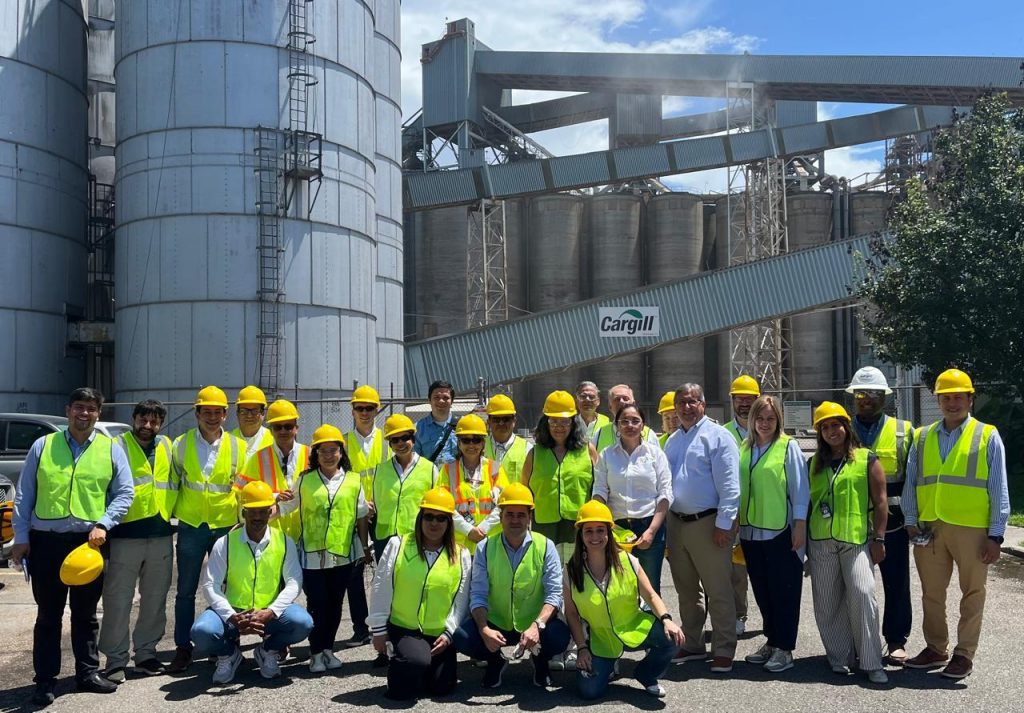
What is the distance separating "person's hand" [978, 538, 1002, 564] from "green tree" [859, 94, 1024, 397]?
10129 mm

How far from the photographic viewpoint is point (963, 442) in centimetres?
616

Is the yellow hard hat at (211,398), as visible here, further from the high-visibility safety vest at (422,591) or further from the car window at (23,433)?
the car window at (23,433)

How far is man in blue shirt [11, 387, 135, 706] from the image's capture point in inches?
232

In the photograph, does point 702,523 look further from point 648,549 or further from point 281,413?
point 281,413

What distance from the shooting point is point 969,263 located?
1511 centimetres

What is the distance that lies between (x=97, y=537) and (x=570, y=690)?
10.6 ft

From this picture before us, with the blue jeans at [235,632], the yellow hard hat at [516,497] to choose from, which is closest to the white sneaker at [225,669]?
the blue jeans at [235,632]

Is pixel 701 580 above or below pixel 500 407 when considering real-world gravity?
below

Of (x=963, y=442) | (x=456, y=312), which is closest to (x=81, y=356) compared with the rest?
(x=456, y=312)

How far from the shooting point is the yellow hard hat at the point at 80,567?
18.6ft

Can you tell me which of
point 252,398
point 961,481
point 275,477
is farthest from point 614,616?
point 252,398

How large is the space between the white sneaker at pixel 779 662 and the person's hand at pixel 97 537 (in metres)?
4.51

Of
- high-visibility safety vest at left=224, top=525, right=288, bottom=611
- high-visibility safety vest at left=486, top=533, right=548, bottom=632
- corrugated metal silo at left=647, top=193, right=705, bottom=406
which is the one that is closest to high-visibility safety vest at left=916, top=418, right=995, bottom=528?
high-visibility safety vest at left=486, top=533, right=548, bottom=632

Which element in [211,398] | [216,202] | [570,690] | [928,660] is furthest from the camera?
[216,202]
